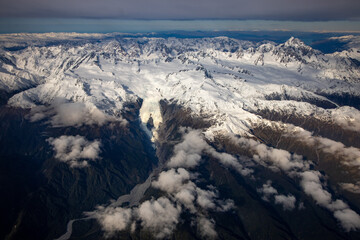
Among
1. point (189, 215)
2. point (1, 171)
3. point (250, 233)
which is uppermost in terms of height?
point (1, 171)

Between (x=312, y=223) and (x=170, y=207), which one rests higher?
(x=170, y=207)

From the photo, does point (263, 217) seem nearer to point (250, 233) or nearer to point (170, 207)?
point (250, 233)

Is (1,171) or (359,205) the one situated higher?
(1,171)

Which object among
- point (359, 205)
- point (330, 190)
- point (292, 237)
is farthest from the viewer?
point (330, 190)

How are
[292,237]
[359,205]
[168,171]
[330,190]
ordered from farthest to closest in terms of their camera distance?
[168,171] → [330,190] → [359,205] → [292,237]

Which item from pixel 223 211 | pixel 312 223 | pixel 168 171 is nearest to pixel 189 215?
pixel 223 211

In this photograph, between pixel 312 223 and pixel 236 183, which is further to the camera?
pixel 236 183

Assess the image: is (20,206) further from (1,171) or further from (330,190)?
(330,190)

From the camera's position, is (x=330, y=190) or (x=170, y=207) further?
(x=330, y=190)

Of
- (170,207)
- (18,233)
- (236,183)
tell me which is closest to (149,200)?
(170,207)
